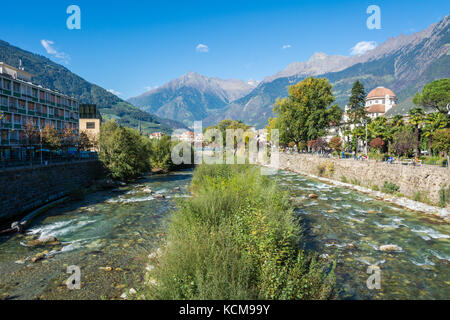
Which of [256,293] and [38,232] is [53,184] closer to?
[38,232]

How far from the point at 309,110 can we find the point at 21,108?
56.5 meters

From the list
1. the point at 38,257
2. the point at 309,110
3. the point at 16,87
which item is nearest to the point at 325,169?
the point at 309,110

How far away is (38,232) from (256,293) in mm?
14855

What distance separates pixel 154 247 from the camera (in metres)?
9.69

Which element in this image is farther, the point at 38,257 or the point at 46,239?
the point at 46,239

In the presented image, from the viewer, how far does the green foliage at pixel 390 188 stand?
918 inches

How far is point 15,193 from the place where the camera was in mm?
18766

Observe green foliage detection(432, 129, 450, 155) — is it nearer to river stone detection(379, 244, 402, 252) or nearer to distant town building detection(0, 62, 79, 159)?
river stone detection(379, 244, 402, 252)

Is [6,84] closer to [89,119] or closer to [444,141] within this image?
[89,119]

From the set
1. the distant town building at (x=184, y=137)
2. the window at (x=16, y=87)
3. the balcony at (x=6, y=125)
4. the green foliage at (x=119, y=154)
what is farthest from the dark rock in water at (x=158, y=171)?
the window at (x=16, y=87)

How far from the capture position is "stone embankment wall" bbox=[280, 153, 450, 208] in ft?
64.9

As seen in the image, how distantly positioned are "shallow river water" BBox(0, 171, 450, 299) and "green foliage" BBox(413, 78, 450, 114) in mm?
35524

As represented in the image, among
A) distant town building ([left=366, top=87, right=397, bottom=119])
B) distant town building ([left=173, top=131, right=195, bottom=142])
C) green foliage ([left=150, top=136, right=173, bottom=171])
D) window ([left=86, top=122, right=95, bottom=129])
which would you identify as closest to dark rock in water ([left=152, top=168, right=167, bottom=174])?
green foliage ([left=150, top=136, right=173, bottom=171])
